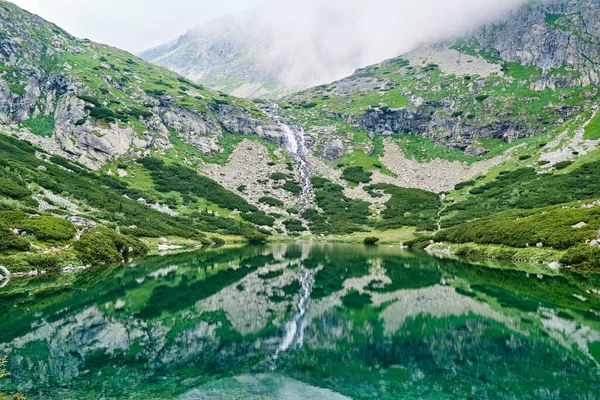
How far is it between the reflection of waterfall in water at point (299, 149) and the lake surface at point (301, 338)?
8469 centimetres

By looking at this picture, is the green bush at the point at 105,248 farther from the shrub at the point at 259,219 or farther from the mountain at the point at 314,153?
the shrub at the point at 259,219

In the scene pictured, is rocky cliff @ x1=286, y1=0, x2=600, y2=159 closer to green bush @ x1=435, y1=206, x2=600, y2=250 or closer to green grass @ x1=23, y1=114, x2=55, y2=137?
green bush @ x1=435, y1=206, x2=600, y2=250

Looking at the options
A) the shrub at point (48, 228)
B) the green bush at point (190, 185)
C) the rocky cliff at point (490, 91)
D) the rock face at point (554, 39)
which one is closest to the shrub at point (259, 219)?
the green bush at point (190, 185)

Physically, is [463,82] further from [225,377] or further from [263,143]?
[225,377]

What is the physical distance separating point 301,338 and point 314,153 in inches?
4948

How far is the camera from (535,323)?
1795 centimetres

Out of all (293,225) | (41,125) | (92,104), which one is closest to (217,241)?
(293,225)

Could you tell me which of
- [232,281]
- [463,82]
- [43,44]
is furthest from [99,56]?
[232,281]

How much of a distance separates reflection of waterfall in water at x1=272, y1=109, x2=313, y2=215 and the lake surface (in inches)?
3334

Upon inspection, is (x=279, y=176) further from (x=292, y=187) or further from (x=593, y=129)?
(x=593, y=129)

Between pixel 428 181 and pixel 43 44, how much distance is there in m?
139

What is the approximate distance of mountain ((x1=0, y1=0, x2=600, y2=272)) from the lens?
50.5 m

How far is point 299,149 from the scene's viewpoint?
464 ft

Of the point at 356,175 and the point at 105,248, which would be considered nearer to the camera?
the point at 105,248
